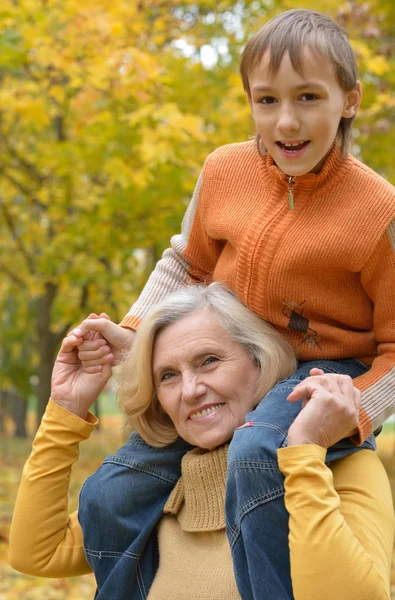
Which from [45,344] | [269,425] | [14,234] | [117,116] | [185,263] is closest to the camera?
[269,425]

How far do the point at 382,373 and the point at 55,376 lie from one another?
1.03m

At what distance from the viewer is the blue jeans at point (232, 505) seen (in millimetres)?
1998

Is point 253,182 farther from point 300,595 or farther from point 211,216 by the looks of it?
point 300,595

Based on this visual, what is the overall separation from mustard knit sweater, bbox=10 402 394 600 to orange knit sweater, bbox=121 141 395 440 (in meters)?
0.18

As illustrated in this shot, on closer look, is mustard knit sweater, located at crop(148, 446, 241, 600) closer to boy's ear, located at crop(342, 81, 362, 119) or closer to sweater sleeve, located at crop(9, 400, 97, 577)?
sweater sleeve, located at crop(9, 400, 97, 577)

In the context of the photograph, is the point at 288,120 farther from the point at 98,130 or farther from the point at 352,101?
the point at 98,130

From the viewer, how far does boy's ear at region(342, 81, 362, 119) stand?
236 cm

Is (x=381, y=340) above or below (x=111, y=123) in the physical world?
below

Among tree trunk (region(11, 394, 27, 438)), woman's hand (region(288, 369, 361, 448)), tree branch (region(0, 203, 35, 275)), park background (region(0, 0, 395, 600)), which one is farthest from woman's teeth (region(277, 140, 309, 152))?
tree trunk (region(11, 394, 27, 438))

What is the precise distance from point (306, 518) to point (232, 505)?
291 millimetres

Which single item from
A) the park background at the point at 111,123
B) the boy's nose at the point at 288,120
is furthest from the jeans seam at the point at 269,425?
the park background at the point at 111,123

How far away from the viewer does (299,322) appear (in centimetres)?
245

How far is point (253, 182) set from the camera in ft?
8.39

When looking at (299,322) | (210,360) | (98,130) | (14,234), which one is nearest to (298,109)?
(299,322)
